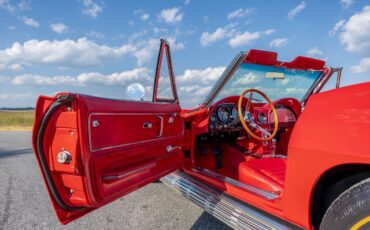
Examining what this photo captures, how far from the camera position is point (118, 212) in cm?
326

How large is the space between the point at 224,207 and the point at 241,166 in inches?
24.4

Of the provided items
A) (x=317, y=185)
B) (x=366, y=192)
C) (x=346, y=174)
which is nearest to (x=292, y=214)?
(x=317, y=185)

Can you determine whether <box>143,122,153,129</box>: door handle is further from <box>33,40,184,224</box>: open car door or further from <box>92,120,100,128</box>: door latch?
<box>92,120,100,128</box>: door latch

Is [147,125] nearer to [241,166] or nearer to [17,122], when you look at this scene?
[241,166]

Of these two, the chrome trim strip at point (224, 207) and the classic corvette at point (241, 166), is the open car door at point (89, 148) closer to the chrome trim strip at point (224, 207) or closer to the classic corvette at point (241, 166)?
the classic corvette at point (241, 166)

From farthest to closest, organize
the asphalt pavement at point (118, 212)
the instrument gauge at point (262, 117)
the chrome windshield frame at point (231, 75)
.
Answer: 1. the instrument gauge at point (262, 117)
2. the asphalt pavement at point (118, 212)
3. the chrome windshield frame at point (231, 75)

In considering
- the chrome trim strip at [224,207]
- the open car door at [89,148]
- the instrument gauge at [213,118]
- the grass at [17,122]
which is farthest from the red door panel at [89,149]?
the grass at [17,122]

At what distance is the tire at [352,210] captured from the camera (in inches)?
54.3

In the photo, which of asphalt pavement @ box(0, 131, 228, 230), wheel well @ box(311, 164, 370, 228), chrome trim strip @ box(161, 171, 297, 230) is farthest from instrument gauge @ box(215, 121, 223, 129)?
wheel well @ box(311, 164, 370, 228)

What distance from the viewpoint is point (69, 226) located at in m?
2.92

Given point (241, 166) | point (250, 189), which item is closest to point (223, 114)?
point (241, 166)

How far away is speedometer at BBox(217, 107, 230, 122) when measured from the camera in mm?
3320

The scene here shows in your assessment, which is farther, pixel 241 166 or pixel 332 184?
pixel 241 166

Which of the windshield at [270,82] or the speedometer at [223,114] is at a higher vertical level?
the windshield at [270,82]
